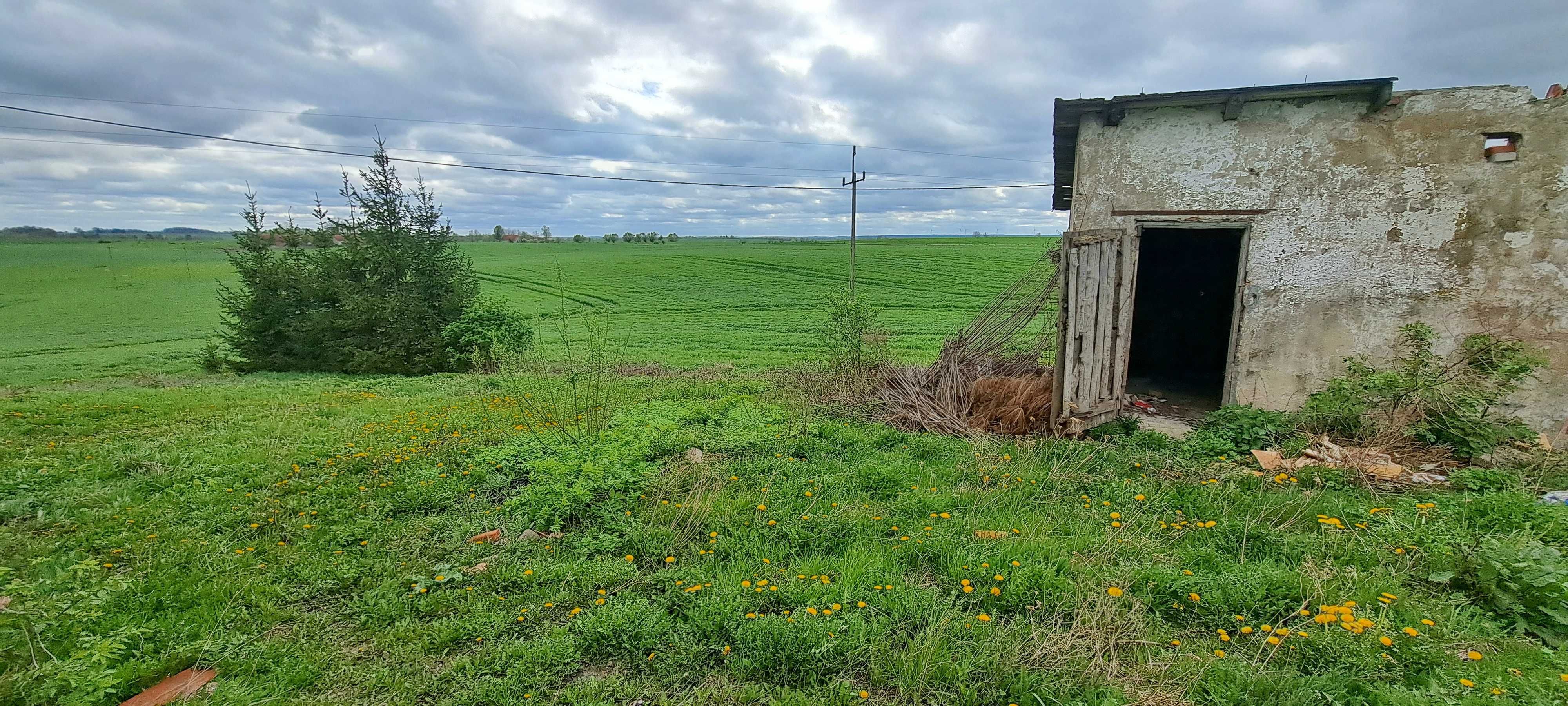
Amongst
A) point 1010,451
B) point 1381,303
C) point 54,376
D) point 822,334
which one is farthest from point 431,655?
point 54,376

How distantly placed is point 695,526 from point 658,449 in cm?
205

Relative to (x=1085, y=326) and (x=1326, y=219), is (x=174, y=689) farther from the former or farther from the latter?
(x=1326, y=219)

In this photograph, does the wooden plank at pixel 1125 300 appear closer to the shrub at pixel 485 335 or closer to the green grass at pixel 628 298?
the green grass at pixel 628 298

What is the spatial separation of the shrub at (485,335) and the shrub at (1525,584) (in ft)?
49.2

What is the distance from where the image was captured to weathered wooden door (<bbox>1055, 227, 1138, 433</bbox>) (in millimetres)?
6801

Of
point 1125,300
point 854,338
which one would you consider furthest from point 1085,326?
point 854,338

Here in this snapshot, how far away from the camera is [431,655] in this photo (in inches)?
133

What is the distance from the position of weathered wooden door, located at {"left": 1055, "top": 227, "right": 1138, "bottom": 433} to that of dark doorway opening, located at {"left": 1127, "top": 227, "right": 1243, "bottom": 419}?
3.46 meters

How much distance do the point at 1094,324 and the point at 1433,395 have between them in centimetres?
331

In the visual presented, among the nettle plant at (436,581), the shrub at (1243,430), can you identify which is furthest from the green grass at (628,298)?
the nettle plant at (436,581)

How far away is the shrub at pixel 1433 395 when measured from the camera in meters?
6.02

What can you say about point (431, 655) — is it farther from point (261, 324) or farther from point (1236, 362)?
point (261, 324)

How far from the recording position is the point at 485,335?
14.7m

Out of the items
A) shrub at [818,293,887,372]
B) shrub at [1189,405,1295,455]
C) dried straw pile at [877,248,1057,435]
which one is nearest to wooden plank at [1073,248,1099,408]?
dried straw pile at [877,248,1057,435]
